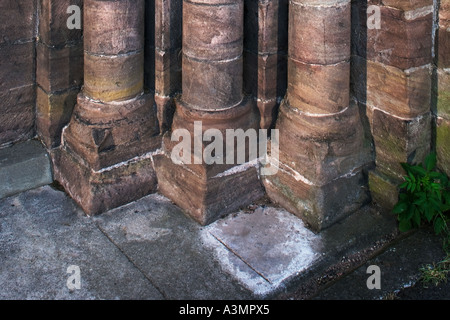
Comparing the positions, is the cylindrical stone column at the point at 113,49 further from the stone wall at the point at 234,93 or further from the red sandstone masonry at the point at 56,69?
the red sandstone masonry at the point at 56,69

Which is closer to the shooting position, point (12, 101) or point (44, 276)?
point (44, 276)

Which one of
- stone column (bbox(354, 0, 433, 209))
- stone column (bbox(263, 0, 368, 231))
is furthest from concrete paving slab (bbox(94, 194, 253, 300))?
stone column (bbox(354, 0, 433, 209))

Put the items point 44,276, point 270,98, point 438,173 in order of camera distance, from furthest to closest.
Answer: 1. point 270,98
2. point 438,173
3. point 44,276

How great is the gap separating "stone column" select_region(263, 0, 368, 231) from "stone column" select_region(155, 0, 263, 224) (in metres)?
0.33

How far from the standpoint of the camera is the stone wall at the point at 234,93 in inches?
210

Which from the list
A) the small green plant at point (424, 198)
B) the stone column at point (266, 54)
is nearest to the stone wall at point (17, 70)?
the stone column at point (266, 54)

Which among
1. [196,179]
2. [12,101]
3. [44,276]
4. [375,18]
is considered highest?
[375,18]

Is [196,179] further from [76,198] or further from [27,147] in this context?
[27,147]

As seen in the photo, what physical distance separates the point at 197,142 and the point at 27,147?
4.89 feet

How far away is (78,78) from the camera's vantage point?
595 cm

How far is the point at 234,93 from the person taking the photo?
5.60 m

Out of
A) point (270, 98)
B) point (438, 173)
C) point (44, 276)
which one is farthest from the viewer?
point (270, 98)

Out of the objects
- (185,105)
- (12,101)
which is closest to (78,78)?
(12,101)

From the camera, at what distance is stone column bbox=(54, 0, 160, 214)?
549 centimetres
